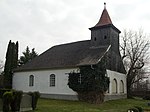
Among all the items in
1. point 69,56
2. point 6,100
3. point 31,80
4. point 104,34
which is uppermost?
point 104,34

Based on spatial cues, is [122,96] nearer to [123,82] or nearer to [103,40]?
[123,82]

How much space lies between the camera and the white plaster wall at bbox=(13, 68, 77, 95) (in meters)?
31.5

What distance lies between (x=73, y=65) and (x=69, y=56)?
13.4ft

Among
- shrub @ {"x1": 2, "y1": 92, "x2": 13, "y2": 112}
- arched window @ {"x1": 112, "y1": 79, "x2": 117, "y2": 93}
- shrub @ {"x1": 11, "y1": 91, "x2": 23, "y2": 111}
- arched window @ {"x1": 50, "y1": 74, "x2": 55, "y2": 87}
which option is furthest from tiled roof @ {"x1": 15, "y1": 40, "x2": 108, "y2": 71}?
shrub @ {"x1": 2, "y1": 92, "x2": 13, "y2": 112}

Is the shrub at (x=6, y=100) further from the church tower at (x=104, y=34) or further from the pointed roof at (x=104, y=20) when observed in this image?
the pointed roof at (x=104, y=20)

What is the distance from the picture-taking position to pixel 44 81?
33781 millimetres

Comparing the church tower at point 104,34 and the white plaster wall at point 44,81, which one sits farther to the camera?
the church tower at point 104,34

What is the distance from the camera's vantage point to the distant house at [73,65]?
104ft

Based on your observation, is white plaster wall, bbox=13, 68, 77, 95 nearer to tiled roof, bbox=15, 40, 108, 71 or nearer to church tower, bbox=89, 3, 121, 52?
tiled roof, bbox=15, 40, 108, 71

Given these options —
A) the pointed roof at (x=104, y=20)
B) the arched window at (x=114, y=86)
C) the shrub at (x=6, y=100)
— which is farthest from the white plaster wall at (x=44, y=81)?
the shrub at (x=6, y=100)

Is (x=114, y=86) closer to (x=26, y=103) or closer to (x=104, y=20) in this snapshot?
(x=104, y=20)

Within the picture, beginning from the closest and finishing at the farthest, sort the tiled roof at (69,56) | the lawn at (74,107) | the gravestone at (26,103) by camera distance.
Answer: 1. the gravestone at (26,103)
2. the lawn at (74,107)
3. the tiled roof at (69,56)

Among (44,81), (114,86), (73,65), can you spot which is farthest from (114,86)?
(44,81)

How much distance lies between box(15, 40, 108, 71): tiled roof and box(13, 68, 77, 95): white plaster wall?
0.77 meters
